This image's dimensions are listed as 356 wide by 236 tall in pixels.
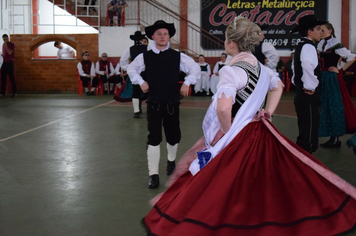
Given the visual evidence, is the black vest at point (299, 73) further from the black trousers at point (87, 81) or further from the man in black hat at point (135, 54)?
the black trousers at point (87, 81)

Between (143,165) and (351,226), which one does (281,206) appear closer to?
(351,226)

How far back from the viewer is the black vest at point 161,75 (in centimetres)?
450

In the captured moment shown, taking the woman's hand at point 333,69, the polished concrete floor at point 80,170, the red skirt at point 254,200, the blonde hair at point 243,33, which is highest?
the blonde hair at point 243,33

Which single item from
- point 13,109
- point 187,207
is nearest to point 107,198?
point 187,207

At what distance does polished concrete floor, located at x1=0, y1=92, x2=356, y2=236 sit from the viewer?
354 cm

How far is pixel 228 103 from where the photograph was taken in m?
2.72

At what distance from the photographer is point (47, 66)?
17.0 meters

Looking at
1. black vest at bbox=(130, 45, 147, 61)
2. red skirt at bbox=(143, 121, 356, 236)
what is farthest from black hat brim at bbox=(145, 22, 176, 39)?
black vest at bbox=(130, 45, 147, 61)

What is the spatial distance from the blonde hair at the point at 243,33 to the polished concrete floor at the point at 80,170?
1.38 metres

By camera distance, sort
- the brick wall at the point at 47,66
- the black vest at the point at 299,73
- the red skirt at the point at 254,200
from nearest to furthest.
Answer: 1. the red skirt at the point at 254,200
2. the black vest at the point at 299,73
3. the brick wall at the point at 47,66

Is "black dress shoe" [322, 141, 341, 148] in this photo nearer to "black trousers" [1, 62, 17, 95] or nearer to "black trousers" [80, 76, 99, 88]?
"black trousers" [80, 76, 99, 88]

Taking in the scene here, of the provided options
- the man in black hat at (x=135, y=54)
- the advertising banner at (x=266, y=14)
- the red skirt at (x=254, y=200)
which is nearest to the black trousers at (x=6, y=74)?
the advertising banner at (x=266, y=14)

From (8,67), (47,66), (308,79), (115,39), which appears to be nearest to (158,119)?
(308,79)

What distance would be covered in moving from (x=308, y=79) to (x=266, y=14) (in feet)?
43.8
